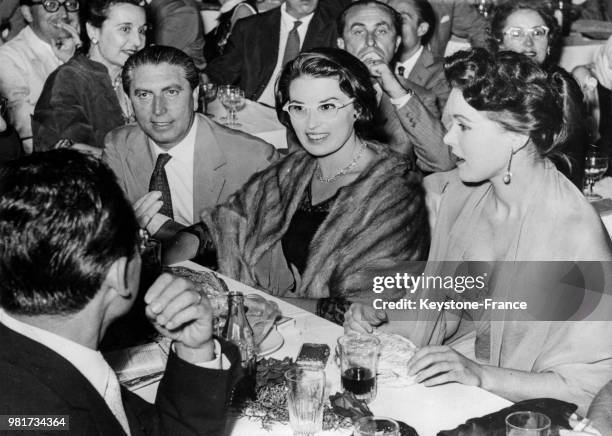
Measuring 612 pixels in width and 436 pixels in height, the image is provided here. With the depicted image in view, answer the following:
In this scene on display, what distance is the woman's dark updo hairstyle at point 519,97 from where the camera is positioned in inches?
74.5

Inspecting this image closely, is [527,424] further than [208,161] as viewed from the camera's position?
No

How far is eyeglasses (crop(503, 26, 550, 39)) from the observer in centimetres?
371

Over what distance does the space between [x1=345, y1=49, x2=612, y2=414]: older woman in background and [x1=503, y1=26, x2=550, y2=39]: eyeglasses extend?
6.06 feet

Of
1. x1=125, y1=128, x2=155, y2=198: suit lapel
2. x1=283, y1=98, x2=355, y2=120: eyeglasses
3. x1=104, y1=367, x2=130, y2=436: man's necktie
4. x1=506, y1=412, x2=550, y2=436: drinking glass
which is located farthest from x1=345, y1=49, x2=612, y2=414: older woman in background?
x1=125, y1=128, x2=155, y2=198: suit lapel

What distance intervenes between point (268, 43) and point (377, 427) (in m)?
3.95

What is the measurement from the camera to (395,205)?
237cm

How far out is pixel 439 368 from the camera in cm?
154

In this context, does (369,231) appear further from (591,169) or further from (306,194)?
(591,169)

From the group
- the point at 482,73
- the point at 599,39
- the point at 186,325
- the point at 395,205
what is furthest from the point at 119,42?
the point at 599,39

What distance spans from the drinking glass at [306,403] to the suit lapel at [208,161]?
6.16ft

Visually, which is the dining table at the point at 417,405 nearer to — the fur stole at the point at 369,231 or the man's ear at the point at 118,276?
the man's ear at the point at 118,276

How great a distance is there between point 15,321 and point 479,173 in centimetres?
132

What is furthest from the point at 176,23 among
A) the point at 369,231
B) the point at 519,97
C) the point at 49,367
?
the point at 49,367

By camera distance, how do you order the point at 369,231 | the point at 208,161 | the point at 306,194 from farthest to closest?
the point at 208,161, the point at 306,194, the point at 369,231
